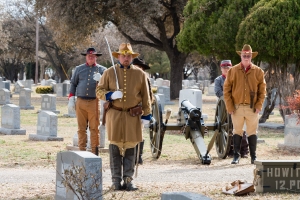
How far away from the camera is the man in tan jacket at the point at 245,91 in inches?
454

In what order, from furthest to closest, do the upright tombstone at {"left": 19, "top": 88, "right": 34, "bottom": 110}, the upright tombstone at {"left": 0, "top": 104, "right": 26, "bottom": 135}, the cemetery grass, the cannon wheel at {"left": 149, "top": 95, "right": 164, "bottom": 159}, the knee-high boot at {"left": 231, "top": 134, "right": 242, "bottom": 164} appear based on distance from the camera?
the upright tombstone at {"left": 19, "top": 88, "right": 34, "bottom": 110}
the upright tombstone at {"left": 0, "top": 104, "right": 26, "bottom": 135}
the cannon wheel at {"left": 149, "top": 95, "right": 164, "bottom": 159}
the knee-high boot at {"left": 231, "top": 134, "right": 242, "bottom": 164}
the cemetery grass

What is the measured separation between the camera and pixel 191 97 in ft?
66.9

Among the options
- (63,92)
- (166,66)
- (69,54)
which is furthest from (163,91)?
(166,66)

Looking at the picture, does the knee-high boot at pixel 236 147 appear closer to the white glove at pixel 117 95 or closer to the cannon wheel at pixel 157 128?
the cannon wheel at pixel 157 128

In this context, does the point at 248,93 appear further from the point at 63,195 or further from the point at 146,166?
the point at 63,195

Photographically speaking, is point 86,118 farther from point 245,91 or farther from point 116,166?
point 116,166

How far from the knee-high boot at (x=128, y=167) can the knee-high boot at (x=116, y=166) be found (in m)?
0.06

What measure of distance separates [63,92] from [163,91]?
1167 cm

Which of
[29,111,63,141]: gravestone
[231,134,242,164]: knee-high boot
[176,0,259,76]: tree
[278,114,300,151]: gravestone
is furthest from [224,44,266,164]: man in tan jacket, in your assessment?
[176,0,259,76]: tree

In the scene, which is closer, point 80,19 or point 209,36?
point 209,36

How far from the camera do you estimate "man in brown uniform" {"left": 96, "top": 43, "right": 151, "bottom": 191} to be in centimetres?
904

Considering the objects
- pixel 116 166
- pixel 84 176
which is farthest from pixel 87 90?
pixel 84 176

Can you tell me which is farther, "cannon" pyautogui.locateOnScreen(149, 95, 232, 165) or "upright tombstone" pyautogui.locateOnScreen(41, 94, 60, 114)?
"upright tombstone" pyautogui.locateOnScreen(41, 94, 60, 114)

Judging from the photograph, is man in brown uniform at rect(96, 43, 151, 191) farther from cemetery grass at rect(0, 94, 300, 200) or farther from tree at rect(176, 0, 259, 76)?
tree at rect(176, 0, 259, 76)
